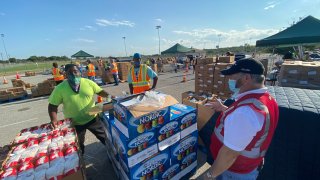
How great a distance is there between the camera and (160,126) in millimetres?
2502

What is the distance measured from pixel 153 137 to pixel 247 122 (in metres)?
1.38

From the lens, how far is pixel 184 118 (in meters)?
2.86

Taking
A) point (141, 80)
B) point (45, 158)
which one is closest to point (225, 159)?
point (45, 158)

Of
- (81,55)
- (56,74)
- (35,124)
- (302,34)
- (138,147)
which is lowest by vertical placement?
(35,124)

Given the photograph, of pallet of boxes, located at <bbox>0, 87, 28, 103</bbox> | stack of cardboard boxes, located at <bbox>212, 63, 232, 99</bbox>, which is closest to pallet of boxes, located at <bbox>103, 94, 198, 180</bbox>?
stack of cardboard boxes, located at <bbox>212, 63, 232, 99</bbox>

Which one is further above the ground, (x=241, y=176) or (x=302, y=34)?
(x=302, y=34)

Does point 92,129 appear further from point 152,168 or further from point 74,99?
point 152,168

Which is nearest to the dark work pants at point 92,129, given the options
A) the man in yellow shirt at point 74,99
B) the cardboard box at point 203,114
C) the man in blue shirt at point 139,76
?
the man in yellow shirt at point 74,99

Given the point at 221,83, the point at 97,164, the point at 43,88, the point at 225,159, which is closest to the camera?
the point at 225,159

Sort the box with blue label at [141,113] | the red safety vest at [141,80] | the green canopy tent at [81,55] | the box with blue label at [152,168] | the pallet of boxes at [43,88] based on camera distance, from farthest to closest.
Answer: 1. the green canopy tent at [81,55]
2. the pallet of boxes at [43,88]
3. the red safety vest at [141,80]
4. the box with blue label at [152,168]
5. the box with blue label at [141,113]

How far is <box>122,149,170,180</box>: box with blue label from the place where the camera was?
2412mm

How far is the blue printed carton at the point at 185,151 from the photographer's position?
2871 millimetres

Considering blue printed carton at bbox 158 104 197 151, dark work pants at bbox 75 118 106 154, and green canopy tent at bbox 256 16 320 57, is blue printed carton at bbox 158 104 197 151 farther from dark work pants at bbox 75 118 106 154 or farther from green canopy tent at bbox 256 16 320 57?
green canopy tent at bbox 256 16 320 57

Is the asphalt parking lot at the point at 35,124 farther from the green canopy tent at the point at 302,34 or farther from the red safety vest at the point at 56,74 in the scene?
the green canopy tent at the point at 302,34
